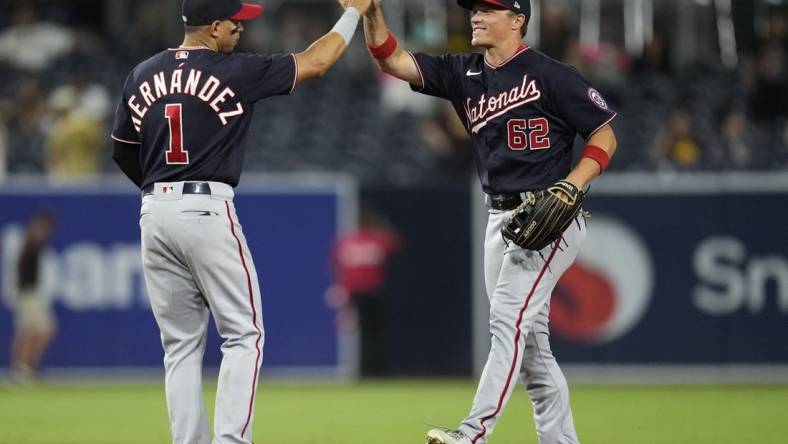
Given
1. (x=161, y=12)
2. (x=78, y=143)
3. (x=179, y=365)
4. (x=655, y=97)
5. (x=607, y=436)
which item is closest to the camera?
(x=179, y=365)

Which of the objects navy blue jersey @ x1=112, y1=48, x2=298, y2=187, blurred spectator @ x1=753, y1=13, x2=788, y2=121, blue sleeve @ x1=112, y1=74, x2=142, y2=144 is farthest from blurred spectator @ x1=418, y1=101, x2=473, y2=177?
navy blue jersey @ x1=112, y1=48, x2=298, y2=187

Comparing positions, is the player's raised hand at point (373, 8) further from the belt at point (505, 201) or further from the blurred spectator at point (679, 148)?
the blurred spectator at point (679, 148)

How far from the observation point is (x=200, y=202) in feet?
19.6

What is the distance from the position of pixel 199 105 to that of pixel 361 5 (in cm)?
111

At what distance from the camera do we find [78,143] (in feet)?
49.2

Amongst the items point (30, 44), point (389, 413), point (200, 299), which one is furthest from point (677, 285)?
point (30, 44)

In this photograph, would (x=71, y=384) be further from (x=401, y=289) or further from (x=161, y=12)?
(x=161, y=12)

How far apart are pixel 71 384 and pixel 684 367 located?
6.51 m

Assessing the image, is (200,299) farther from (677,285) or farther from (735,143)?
(735,143)

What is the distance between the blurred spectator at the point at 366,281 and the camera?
1400 cm

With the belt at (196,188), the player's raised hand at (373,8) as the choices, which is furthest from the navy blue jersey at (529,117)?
the belt at (196,188)

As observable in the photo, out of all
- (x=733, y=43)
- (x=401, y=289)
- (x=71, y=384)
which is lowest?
(x=71, y=384)

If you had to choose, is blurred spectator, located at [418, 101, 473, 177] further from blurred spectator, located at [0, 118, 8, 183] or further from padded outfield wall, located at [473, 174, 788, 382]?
blurred spectator, located at [0, 118, 8, 183]

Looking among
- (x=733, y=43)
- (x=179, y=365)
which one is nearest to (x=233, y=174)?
(x=179, y=365)
